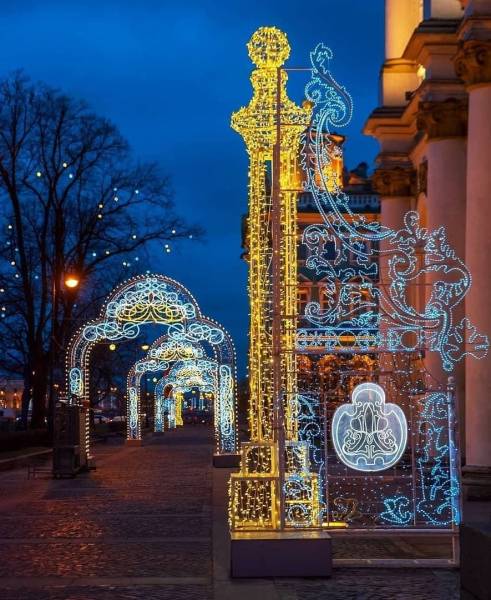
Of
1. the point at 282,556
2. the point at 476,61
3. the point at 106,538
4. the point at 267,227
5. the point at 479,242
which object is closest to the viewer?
the point at 282,556

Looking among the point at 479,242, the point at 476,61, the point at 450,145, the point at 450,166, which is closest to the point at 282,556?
the point at 479,242

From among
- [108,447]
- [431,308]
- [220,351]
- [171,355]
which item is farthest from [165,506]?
[108,447]

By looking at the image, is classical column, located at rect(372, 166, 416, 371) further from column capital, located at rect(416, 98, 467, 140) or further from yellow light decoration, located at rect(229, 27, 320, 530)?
yellow light decoration, located at rect(229, 27, 320, 530)

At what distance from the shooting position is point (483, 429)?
2261cm

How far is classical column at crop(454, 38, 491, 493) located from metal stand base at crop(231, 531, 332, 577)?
9772 mm

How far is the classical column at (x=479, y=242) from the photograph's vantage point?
22.4 metres

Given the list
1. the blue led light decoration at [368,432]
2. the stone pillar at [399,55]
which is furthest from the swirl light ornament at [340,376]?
the stone pillar at [399,55]

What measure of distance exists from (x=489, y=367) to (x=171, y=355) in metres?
29.7

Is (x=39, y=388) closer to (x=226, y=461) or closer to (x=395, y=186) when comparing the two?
(x=226, y=461)

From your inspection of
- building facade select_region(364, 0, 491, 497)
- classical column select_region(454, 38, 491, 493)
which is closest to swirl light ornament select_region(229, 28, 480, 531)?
building facade select_region(364, 0, 491, 497)

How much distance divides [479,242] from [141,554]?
31.8ft

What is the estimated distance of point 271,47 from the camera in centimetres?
2062

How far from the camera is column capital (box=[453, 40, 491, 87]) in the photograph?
74.6 ft

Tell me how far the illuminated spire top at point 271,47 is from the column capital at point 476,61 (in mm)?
4027
